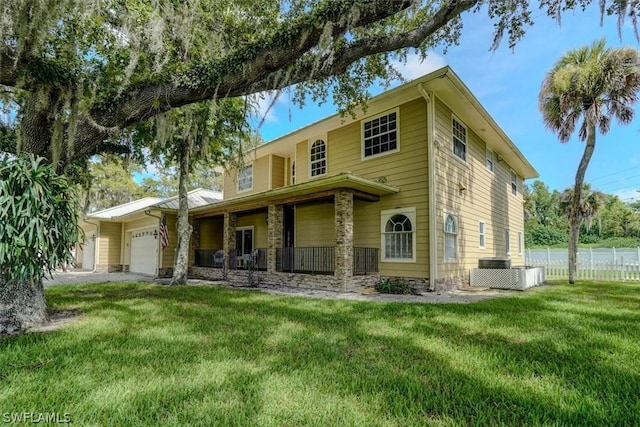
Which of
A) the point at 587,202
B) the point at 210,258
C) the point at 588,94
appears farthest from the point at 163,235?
the point at 587,202

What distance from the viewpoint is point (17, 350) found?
387 cm

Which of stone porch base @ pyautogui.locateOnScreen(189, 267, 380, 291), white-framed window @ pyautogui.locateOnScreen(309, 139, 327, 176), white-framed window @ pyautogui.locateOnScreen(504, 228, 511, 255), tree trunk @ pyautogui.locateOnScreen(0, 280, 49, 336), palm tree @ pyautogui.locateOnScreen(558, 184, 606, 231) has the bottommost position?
stone porch base @ pyautogui.locateOnScreen(189, 267, 380, 291)

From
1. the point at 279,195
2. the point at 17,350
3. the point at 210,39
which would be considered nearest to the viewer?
the point at 17,350

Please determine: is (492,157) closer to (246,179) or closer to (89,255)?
(246,179)

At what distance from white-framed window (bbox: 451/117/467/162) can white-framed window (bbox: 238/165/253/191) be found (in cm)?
904

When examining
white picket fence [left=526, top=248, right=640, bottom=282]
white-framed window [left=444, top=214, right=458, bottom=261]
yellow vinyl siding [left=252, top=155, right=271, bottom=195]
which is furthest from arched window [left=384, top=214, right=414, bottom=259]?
white picket fence [left=526, top=248, right=640, bottom=282]

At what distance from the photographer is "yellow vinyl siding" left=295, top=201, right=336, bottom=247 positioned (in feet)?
37.9

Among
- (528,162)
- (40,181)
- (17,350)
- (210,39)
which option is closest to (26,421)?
(17,350)

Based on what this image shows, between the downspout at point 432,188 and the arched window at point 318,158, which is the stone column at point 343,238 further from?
the arched window at point 318,158

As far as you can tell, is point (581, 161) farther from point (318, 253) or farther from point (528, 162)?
point (318, 253)

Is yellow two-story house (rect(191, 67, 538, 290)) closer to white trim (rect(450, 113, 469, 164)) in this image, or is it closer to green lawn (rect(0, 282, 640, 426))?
white trim (rect(450, 113, 469, 164))

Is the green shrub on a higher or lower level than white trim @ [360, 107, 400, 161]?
lower

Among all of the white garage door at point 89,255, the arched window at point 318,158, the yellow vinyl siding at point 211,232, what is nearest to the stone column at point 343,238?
the arched window at point 318,158

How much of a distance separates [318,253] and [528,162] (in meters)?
11.3
